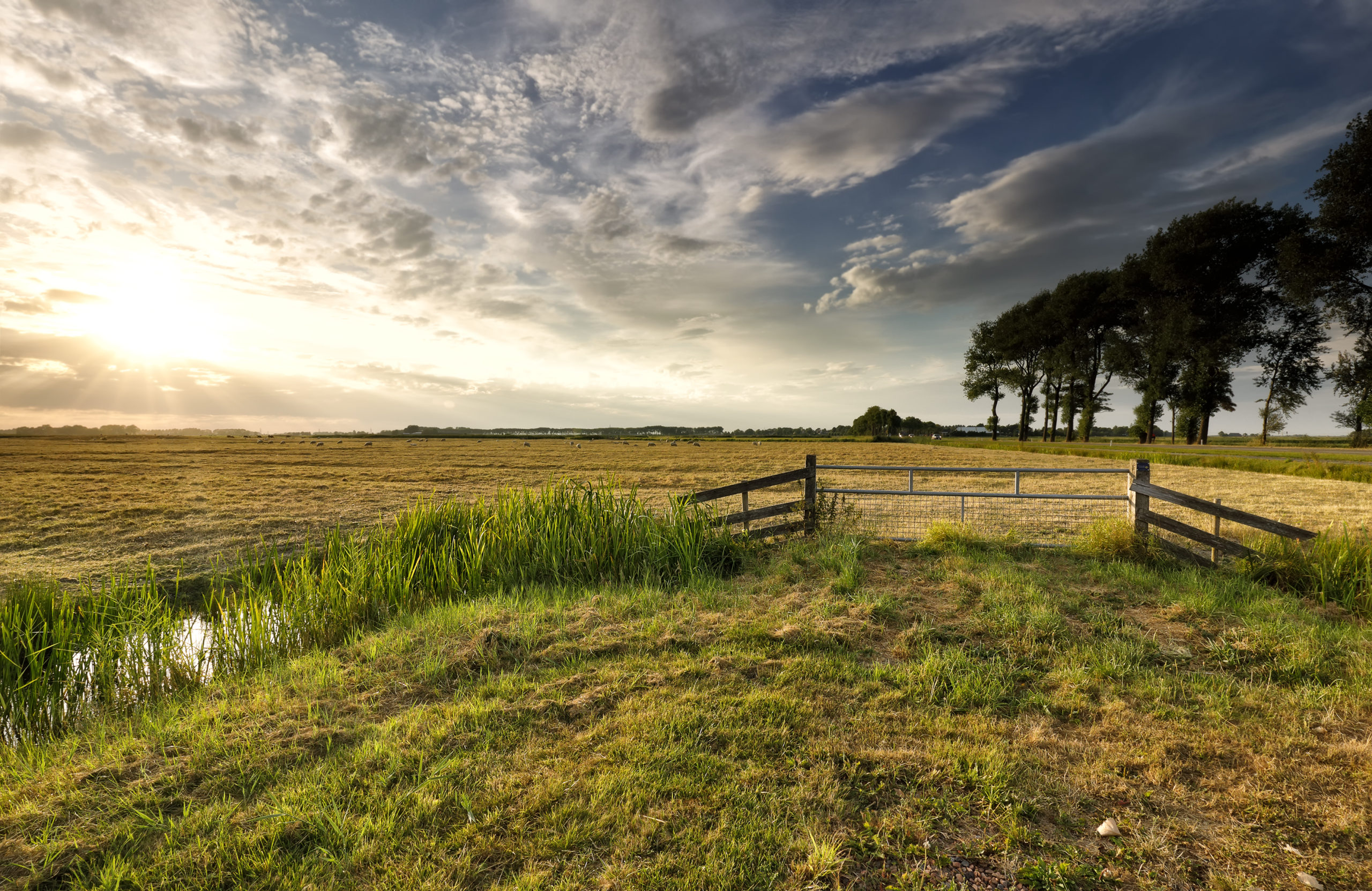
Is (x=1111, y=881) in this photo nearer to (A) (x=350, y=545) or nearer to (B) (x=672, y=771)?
(B) (x=672, y=771)

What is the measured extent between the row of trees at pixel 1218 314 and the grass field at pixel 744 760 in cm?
3672

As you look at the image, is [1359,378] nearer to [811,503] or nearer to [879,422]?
[811,503]

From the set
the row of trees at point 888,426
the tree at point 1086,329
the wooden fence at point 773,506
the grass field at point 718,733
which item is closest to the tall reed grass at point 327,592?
the grass field at point 718,733

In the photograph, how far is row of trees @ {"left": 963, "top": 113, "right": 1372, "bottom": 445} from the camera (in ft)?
95.7

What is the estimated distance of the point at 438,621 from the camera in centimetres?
685

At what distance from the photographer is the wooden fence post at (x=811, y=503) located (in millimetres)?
10883

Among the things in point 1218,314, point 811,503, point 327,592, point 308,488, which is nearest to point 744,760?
point 327,592

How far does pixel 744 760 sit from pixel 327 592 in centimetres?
688

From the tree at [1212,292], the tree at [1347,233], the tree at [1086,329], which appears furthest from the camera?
the tree at [1086,329]

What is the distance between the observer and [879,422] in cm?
12281

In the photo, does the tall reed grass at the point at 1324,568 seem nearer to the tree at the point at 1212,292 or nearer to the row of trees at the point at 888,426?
the tree at the point at 1212,292

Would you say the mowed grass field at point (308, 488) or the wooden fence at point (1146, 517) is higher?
the wooden fence at point (1146, 517)

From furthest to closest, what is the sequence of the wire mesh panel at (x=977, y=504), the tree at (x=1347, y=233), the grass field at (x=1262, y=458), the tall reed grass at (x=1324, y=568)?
the tree at (x=1347, y=233) → the grass field at (x=1262, y=458) → the wire mesh panel at (x=977, y=504) → the tall reed grass at (x=1324, y=568)

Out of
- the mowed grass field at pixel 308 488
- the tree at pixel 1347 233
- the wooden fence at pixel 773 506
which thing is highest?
the tree at pixel 1347 233
